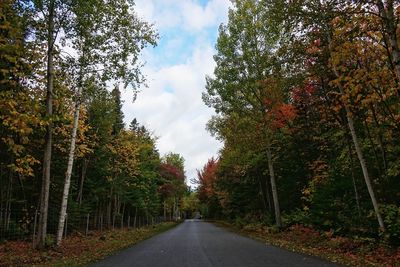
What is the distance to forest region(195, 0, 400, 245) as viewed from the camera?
10.9 meters

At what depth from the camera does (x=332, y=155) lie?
22016 millimetres

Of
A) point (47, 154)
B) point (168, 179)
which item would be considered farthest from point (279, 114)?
point (168, 179)

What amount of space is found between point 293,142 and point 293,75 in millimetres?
11499

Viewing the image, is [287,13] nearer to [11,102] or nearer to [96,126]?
[11,102]

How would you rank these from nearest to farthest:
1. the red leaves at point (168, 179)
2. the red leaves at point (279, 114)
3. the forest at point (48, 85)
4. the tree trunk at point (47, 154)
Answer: the forest at point (48, 85)
the tree trunk at point (47, 154)
the red leaves at point (279, 114)
the red leaves at point (168, 179)

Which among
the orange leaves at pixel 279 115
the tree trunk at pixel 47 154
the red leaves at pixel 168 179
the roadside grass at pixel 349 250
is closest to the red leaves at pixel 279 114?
the orange leaves at pixel 279 115

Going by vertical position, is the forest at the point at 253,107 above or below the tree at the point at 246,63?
below

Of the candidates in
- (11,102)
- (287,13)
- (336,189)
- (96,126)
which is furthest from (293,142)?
(11,102)

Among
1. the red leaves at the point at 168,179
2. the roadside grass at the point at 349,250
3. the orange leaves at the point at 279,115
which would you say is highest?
the red leaves at the point at 168,179

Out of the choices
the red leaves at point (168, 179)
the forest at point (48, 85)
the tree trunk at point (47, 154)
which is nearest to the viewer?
the forest at point (48, 85)

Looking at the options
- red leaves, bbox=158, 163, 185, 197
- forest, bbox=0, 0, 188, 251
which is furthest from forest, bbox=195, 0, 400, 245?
red leaves, bbox=158, 163, 185, 197

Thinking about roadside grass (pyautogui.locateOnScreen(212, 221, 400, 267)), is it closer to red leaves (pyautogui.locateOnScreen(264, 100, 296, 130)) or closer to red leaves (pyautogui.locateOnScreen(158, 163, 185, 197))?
red leaves (pyautogui.locateOnScreen(264, 100, 296, 130))

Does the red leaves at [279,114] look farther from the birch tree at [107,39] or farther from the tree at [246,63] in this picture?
the birch tree at [107,39]

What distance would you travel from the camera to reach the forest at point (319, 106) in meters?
10.9
